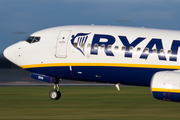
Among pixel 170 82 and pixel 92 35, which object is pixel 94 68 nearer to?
pixel 92 35

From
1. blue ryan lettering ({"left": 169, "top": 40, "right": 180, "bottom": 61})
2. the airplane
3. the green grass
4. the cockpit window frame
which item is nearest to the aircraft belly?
the airplane

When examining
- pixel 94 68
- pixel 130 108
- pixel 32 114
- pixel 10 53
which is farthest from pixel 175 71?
pixel 10 53

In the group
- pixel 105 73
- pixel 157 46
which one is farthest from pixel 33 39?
pixel 157 46

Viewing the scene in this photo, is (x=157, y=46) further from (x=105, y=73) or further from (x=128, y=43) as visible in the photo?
(x=105, y=73)

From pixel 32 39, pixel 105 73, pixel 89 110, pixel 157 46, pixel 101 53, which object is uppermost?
pixel 32 39

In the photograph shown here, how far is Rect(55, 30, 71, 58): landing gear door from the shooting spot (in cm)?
2429

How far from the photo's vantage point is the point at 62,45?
24406 millimetres

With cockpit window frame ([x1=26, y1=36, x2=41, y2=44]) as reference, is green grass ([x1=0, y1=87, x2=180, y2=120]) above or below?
below

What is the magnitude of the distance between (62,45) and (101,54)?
2762 millimetres

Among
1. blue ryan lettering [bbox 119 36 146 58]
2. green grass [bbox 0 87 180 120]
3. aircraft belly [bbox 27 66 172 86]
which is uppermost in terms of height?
blue ryan lettering [bbox 119 36 146 58]

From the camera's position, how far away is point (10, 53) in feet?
84.3

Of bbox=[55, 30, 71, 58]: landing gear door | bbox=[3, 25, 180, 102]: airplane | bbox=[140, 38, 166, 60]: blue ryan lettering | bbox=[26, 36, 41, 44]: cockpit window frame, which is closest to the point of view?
bbox=[140, 38, 166, 60]: blue ryan lettering

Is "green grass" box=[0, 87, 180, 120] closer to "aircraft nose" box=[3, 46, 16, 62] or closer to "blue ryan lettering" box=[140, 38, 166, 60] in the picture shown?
"blue ryan lettering" box=[140, 38, 166, 60]

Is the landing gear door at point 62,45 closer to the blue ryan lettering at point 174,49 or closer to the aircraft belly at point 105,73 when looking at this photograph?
the aircraft belly at point 105,73
